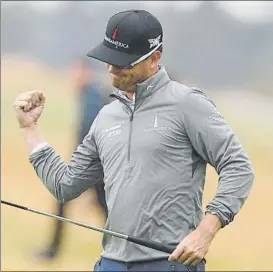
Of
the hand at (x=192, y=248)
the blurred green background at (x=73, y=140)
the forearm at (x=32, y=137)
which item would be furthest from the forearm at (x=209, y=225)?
the blurred green background at (x=73, y=140)

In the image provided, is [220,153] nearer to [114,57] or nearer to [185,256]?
[185,256]

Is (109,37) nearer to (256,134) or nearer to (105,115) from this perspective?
(105,115)

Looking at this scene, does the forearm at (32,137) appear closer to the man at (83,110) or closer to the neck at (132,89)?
the neck at (132,89)

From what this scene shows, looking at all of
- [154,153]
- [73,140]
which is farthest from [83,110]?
[154,153]

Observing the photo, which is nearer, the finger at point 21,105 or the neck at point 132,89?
the neck at point 132,89

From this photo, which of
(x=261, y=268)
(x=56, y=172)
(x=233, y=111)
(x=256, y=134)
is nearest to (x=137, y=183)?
(x=56, y=172)

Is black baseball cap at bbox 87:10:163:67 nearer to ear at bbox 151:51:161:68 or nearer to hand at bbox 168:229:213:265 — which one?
ear at bbox 151:51:161:68

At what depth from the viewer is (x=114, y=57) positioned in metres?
3.52

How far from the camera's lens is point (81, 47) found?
30.0 feet

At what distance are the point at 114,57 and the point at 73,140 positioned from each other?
4.67m

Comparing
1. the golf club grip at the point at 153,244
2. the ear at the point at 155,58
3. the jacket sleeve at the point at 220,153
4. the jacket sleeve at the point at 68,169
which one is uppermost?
the ear at the point at 155,58

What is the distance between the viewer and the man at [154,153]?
134 inches

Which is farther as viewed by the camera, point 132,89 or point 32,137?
point 32,137

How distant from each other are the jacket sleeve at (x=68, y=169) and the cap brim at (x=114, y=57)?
1.00 feet
